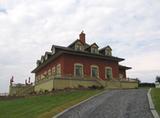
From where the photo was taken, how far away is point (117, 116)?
1294 centimetres

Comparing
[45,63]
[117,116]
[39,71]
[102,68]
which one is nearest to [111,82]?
[102,68]

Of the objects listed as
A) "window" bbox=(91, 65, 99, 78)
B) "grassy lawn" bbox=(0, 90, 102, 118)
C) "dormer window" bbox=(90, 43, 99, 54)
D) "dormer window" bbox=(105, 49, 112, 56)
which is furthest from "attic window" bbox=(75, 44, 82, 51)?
"grassy lawn" bbox=(0, 90, 102, 118)

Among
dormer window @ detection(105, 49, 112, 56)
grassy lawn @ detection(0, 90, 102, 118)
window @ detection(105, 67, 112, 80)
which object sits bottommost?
grassy lawn @ detection(0, 90, 102, 118)

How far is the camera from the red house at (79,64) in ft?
137

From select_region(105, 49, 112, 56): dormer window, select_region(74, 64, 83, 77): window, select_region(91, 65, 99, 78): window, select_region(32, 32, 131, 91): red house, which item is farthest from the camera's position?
select_region(105, 49, 112, 56): dormer window

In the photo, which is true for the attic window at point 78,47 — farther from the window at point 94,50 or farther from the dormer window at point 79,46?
the window at point 94,50

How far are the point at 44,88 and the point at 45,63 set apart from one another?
417 inches

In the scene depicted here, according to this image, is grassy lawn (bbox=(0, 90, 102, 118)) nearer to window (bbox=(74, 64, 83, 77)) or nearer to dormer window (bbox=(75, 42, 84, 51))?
window (bbox=(74, 64, 83, 77))

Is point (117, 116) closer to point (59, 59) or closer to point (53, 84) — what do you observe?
point (53, 84)

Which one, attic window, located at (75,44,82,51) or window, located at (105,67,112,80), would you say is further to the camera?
window, located at (105,67,112,80)

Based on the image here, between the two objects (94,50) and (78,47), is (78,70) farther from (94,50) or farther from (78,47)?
(94,50)

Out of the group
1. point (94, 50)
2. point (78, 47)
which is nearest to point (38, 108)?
point (78, 47)

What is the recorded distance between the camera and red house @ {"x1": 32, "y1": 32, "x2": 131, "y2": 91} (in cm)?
4186

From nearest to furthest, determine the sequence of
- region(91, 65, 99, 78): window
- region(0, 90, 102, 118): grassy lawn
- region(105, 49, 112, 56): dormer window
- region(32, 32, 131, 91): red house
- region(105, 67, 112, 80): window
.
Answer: region(0, 90, 102, 118): grassy lawn
region(32, 32, 131, 91): red house
region(91, 65, 99, 78): window
region(105, 67, 112, 80): window
region(105, 49, 112, 56): dormer window
